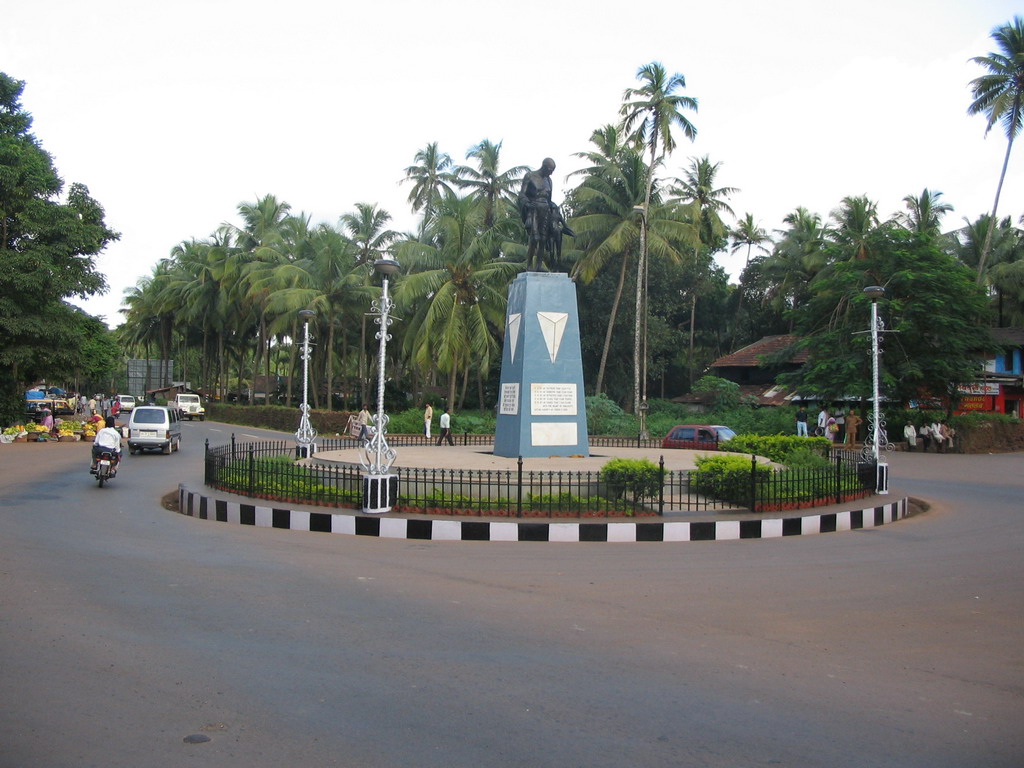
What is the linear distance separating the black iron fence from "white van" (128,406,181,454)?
526 inches

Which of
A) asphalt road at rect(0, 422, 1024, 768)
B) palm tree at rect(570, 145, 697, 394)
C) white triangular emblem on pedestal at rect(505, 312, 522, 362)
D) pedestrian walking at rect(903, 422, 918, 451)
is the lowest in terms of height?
asphalt road at rect(0, 422, 1024, 768)

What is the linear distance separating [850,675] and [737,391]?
122 feet

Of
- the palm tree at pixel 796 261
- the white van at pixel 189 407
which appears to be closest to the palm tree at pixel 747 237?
the palm tree at pixel 796 261

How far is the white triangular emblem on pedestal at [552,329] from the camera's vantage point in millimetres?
18109

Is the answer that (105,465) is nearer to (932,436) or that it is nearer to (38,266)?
(38,266)

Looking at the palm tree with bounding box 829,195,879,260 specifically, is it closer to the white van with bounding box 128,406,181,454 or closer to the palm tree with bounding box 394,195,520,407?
the palm tree with bounding box 394,195,520,407

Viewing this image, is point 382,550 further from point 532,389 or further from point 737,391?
point 737,391

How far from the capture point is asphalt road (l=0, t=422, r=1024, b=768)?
413 cm

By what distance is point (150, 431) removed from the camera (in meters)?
26.2

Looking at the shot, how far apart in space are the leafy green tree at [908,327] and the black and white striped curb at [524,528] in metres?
22.1

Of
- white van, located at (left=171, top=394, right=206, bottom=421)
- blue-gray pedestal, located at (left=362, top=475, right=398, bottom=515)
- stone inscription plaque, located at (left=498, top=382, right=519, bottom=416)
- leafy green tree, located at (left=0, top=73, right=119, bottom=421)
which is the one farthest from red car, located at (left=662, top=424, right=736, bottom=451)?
white van, located at (left=171, top=394, right=206, bottom=421)

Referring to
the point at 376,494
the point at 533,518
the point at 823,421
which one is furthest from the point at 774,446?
the point at 823,421

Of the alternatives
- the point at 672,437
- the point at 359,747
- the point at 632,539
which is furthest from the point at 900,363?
the point at 359,747

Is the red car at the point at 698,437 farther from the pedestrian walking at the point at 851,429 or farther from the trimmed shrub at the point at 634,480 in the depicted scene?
the trimmed shrub at the point at 634,480
